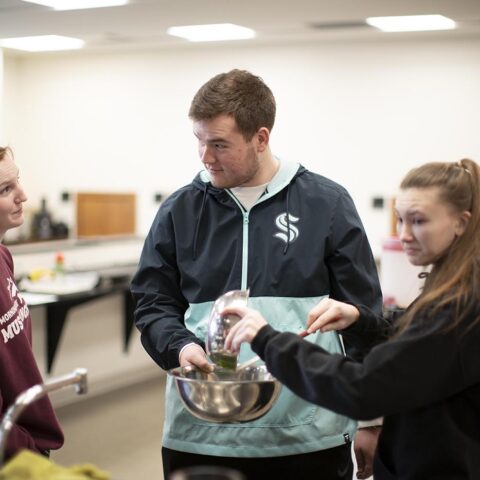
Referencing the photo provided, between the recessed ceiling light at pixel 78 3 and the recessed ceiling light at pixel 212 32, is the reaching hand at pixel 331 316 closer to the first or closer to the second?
the recessed ceiling light at pixel 78 3

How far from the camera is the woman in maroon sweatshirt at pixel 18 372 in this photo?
5.88 ft

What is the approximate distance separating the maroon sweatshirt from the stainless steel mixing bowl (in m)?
0.36

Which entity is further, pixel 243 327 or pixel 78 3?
pixel 78 3

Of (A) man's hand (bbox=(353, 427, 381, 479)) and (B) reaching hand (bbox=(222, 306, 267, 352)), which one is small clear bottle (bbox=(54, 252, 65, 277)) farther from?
(B) reaching hand (bbox=(222, 306, 267, 352))

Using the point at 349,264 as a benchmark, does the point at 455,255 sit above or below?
above

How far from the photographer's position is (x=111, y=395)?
546cm

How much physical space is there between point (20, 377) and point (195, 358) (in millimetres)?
388

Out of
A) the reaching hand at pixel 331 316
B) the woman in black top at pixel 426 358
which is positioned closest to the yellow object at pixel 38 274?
the reaching hand at pixel 331 316

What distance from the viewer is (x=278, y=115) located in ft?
22.1

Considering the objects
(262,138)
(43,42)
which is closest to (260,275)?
(262,138)

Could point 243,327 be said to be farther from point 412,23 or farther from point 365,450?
point 412,23

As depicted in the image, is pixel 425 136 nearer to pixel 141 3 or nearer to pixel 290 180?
pixel 141 3

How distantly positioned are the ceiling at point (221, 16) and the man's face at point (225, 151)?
233 centimetres

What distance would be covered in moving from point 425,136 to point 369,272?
14.6 ft
